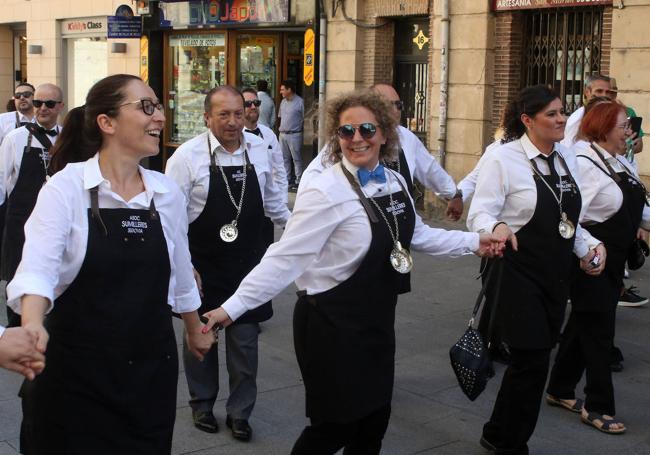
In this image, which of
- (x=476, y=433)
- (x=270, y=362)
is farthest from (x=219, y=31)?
(x=476, y=433)

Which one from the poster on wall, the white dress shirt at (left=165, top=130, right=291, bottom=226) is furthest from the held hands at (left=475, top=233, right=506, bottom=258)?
the poster on wall

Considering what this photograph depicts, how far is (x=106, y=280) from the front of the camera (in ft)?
11.5

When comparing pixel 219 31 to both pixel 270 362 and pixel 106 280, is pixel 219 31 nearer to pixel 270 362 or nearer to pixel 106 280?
pixel 270 362

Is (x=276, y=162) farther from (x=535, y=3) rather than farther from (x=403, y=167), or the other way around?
(x=535, y=3)

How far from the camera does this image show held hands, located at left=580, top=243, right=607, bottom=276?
17.5 ft

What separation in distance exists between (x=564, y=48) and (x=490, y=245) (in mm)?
9019

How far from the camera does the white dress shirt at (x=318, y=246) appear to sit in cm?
413

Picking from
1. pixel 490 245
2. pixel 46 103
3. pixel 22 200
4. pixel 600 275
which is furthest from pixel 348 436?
pixel 46 103

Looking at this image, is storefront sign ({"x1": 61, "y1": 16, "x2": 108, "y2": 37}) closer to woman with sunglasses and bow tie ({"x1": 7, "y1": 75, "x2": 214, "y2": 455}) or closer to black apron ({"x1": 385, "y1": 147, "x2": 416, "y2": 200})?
black apron ({"x1": 385, "y1": 147, "x2": 416, "y2": 200})

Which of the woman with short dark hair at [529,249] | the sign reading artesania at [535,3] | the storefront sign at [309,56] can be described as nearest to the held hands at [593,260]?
the woman with short dark hair at [529,249]

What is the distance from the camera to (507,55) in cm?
1341

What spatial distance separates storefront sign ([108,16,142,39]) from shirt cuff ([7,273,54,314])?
17692mm

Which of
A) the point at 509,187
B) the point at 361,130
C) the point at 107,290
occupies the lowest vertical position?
the point at 107,290

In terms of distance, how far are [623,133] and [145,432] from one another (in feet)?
12.0
